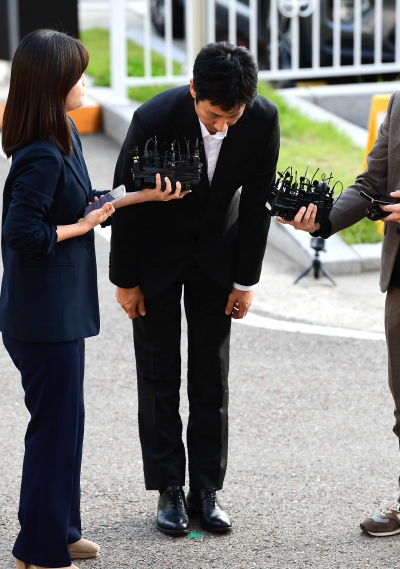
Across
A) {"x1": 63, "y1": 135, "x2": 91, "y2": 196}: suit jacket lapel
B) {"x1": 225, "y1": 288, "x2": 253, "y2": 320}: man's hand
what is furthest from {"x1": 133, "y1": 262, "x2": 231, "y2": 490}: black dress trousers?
{"x1": 63, "y1": 135, "x2": 91, "y2": 196}: suit jacket lapel

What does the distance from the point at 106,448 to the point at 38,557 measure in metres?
1.10

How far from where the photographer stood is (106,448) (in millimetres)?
4344

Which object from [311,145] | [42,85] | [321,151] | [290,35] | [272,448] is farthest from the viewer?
[290,35]

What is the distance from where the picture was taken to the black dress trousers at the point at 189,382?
12.0 feet

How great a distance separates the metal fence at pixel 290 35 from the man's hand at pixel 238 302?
617 centimetres

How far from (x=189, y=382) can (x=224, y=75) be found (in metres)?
1.24

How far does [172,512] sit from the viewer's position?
12.1 ft

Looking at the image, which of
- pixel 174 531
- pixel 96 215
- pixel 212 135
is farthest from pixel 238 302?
pixel 174 531

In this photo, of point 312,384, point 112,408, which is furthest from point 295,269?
point 112,408

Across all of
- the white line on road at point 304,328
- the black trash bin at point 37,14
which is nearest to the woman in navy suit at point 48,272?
the white line on road at point 304,328

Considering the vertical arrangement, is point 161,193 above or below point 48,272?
above

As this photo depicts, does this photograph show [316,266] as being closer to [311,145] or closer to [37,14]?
[311,145]

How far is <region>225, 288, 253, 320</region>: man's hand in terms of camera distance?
11.9 feet

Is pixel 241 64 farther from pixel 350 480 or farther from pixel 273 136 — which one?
pixel 350 480
